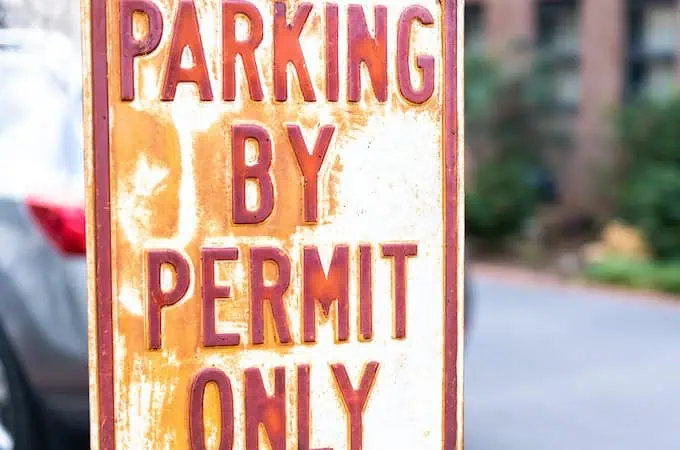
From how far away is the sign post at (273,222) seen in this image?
5.68ft

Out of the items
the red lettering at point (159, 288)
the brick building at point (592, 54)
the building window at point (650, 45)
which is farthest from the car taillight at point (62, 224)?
the building window at point (650, 45)

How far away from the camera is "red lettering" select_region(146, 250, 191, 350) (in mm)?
1738

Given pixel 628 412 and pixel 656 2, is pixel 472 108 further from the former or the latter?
pixel 628 412

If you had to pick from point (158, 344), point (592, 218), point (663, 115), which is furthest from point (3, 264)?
point (592, 218)

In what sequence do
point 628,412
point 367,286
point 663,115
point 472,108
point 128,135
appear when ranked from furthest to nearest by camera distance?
point 472,108, point 663,115, point 628,412, point 367,286, point 128,135

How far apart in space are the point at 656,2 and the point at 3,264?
12839 mm

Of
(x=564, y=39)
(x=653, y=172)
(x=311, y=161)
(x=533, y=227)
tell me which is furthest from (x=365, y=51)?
(x=564, y=39)

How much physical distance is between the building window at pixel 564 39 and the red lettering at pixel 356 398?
45.5 ft

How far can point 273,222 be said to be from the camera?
1.79 meters

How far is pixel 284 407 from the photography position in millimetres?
1814

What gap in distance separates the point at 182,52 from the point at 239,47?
0.32ft

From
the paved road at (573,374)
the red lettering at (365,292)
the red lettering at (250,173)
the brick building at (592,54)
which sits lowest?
the paved road at (573,374)

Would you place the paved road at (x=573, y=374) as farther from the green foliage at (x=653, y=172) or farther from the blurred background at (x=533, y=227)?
the green foliage at (x=653, y=172)

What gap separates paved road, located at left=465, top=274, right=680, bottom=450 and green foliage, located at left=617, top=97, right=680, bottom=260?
1.78m
